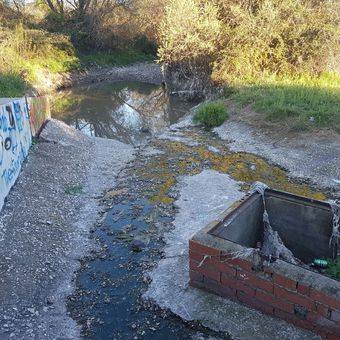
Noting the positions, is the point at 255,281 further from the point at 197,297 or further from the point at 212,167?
the point at 212,167

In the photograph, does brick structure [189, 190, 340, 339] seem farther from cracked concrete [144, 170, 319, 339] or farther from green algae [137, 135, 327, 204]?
→ green algae [137, 135, 327, 204]

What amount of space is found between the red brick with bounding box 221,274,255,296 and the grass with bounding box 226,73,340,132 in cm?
881

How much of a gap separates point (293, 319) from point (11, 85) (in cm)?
1727

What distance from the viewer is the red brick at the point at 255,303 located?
4.94m

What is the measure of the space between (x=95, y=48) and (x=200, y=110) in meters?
20.8

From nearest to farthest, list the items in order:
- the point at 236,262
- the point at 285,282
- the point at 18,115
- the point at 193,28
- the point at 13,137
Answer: the point at 285,282
the point at 236,262
the point at 13,137
the point at 18,115
the point at 193,28

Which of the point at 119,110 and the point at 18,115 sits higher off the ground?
the point at 18,115

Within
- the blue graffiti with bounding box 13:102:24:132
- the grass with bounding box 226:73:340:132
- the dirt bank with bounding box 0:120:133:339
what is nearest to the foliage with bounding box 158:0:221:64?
the grass with bounding box 226:73:340:132

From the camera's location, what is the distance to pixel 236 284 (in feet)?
16.7

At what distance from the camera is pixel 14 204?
7949mm

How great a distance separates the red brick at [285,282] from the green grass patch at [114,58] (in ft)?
93.0

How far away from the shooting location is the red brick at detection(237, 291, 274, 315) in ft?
16.2

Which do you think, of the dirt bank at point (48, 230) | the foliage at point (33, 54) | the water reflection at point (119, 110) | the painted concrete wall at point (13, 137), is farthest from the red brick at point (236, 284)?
the foliage at point (33, 54)

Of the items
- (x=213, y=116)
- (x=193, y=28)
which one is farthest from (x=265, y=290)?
(x=193, y=28)
